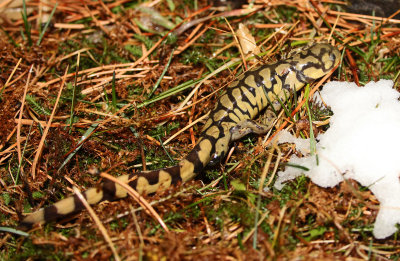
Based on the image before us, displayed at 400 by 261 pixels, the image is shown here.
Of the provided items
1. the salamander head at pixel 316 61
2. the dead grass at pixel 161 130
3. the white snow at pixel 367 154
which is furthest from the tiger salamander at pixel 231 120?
the white snow at pixel 367 154

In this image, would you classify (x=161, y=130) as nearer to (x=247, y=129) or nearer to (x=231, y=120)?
(x=231, y=120)

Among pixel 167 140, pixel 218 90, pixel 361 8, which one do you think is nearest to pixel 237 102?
pixel 218 90

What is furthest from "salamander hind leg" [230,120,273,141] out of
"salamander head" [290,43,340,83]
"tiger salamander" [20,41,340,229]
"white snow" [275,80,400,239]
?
"salamander head" [290,43,340,83]

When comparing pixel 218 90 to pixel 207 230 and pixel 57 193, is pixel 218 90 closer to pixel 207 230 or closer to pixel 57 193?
pixel 207 230

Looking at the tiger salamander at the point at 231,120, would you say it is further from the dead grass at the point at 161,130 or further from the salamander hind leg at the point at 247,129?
the dead grass at the point at 161,130

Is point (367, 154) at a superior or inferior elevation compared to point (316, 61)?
inferior

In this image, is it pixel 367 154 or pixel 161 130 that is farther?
pixel 161 130

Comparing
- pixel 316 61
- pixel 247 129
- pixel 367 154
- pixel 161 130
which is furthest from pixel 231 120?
pixel 367 154
